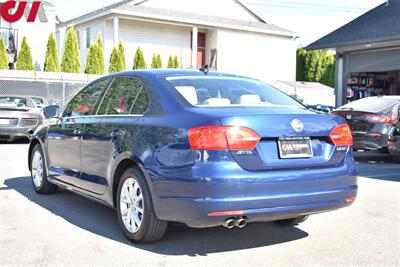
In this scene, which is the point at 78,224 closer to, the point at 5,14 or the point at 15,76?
the point at 15,76

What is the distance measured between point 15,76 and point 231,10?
17024 millimetres

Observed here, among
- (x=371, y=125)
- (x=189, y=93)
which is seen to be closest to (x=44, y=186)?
(x=189, y=93)

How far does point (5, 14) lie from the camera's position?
2817 cm

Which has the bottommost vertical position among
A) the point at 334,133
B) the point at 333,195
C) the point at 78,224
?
the point at 78,224

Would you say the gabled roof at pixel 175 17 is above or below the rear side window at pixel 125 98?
above

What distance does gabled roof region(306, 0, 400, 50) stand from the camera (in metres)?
18.2

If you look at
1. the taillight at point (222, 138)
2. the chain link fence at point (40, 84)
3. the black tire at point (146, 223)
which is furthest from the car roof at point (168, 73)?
the chain link fence at point (40, 84)

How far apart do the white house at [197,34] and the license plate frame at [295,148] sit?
24928mm

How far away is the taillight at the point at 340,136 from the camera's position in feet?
16.0

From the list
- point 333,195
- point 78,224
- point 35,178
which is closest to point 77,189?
point 78,224

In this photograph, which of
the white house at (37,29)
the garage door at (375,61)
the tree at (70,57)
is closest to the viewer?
the garage door at (375,61)

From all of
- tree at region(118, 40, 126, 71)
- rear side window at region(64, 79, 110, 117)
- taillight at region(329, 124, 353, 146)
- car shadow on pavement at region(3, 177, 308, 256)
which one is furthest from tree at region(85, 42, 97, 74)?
taillight at region(329, 124, 353, 146)

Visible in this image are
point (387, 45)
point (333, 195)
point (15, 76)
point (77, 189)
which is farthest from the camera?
point (15, 76)

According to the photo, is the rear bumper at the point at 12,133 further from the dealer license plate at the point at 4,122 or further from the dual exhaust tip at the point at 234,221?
the dual exhaust tip at the point at 234,221
